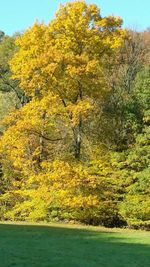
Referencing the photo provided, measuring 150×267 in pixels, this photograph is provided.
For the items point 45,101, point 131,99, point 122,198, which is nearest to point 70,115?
point 45,101

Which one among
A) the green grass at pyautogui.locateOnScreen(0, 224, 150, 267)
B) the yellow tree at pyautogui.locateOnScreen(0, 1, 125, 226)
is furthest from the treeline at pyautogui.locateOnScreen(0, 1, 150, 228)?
the green grass at pyautogui.locateOnScreen(0, 224, 150, 267)

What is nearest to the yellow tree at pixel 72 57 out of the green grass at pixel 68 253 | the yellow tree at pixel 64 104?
the yellow tree at pixel 64 104

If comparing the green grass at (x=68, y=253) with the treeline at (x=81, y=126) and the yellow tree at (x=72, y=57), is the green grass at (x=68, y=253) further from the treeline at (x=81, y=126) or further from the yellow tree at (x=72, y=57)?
the yellow tree at (x=72, y=57)

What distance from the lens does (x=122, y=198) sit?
30.4 meters

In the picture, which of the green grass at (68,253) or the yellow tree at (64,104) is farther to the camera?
the yellow tree at (64,104)

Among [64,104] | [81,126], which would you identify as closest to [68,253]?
[64,104]

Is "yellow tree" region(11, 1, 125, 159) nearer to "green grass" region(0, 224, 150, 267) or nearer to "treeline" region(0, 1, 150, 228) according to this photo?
"treeline" region(0, 1, 150, 228)

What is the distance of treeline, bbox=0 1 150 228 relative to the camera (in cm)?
2981

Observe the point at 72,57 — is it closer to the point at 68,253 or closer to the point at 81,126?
the point at 81,126

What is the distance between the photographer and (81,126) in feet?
108

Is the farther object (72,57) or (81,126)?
(81,126)

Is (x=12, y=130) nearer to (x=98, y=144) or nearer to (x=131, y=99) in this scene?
(x=98, y=144)

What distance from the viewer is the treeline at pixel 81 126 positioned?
97.8ft

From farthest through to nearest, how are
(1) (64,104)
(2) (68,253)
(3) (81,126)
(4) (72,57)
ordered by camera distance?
1. (3) (81,126)
2. (1) (64,104)
3. (4) (72,57)
4. (2) (68,253)
